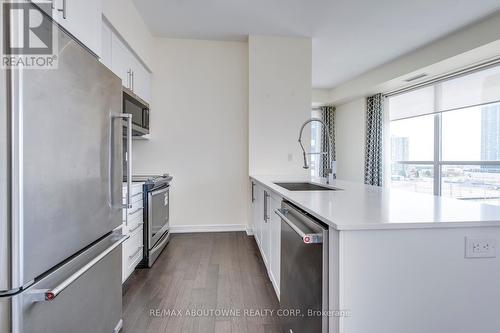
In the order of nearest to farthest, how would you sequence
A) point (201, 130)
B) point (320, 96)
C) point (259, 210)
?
point (259, 210), point (201, 130), point (320, 96)

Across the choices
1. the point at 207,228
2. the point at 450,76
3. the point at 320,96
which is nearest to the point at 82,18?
the point at 207,228

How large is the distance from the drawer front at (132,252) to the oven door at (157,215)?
118 millimetres

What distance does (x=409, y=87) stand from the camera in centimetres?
488

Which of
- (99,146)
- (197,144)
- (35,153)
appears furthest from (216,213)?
(35,153)

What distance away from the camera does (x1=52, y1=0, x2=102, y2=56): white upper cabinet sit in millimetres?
1138

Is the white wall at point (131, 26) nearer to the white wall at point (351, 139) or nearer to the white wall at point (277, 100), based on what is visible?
the white wall at point (277, 100)

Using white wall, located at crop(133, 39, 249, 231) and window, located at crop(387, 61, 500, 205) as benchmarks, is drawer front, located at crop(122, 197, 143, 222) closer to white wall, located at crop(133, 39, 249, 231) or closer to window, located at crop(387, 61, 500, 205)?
white wall, located at crop(133, 39, 249, 231)

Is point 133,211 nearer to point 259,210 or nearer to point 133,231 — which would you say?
point 133,231

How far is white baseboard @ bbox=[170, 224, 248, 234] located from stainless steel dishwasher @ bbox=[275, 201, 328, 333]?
2.40 m

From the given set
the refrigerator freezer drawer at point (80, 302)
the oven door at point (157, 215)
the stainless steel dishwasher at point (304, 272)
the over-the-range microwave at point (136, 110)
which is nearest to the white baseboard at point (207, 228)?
the oven door at point (157, 215)

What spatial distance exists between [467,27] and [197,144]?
392 cm

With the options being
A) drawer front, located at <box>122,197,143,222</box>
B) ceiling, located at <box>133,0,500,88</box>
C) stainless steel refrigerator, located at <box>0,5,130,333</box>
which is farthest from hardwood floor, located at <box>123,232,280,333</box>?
ceiling, located at <box>133,0,500,88</box>

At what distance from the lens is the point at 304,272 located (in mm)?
1198

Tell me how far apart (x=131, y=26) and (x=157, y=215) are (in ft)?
7.00
